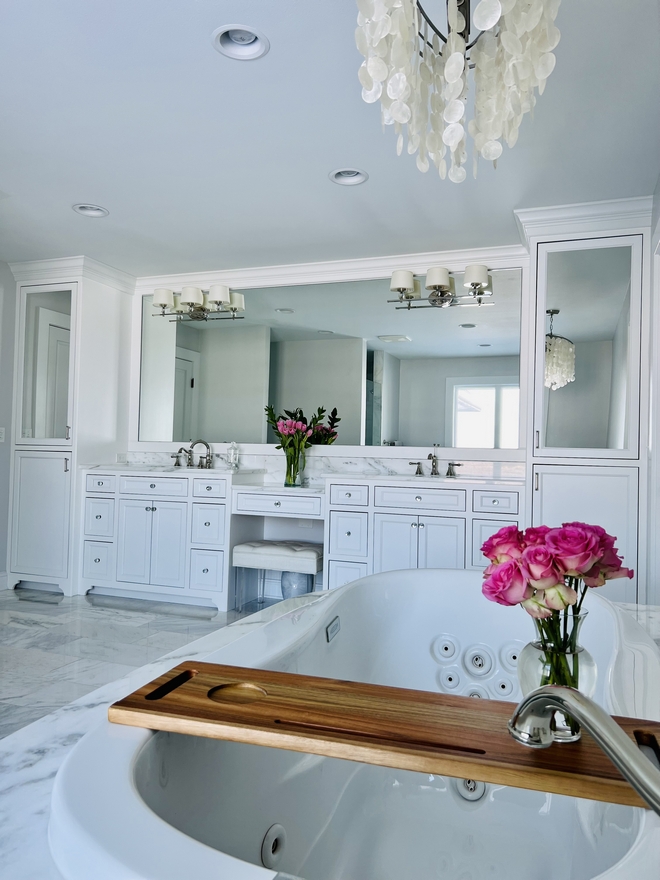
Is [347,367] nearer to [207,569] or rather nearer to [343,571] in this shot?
[343,571]

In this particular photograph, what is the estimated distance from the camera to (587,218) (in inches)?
135

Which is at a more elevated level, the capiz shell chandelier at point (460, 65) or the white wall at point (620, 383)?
the capiz shell chandelier at point (460, 65)

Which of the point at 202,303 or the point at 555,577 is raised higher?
the point at 202,303

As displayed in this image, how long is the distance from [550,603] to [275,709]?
484mm

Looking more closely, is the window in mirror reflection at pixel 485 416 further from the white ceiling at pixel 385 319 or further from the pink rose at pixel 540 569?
the pink rose at pixel 540 569

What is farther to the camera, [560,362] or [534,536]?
[560,362]

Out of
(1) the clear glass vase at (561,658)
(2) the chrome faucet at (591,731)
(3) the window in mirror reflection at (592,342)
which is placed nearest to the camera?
(2) the chrome faucet at (591,731)

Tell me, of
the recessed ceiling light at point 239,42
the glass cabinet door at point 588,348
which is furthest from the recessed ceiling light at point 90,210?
the glass cabinet door at point 588,348

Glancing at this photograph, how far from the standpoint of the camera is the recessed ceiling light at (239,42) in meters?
2.06

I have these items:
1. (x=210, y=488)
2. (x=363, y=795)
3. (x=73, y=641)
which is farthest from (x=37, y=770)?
(x=210, y=488)

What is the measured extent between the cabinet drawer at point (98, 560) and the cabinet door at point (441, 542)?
2.23 meters

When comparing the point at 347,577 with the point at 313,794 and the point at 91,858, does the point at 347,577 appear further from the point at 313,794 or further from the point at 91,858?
the point at 91,858

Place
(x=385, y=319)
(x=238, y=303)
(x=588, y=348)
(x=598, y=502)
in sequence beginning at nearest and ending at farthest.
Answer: (x=598, y=502)
(x=588, y=348)
(x=385, y=319)
(x=238, y=303)

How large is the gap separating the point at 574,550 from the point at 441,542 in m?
2.76
